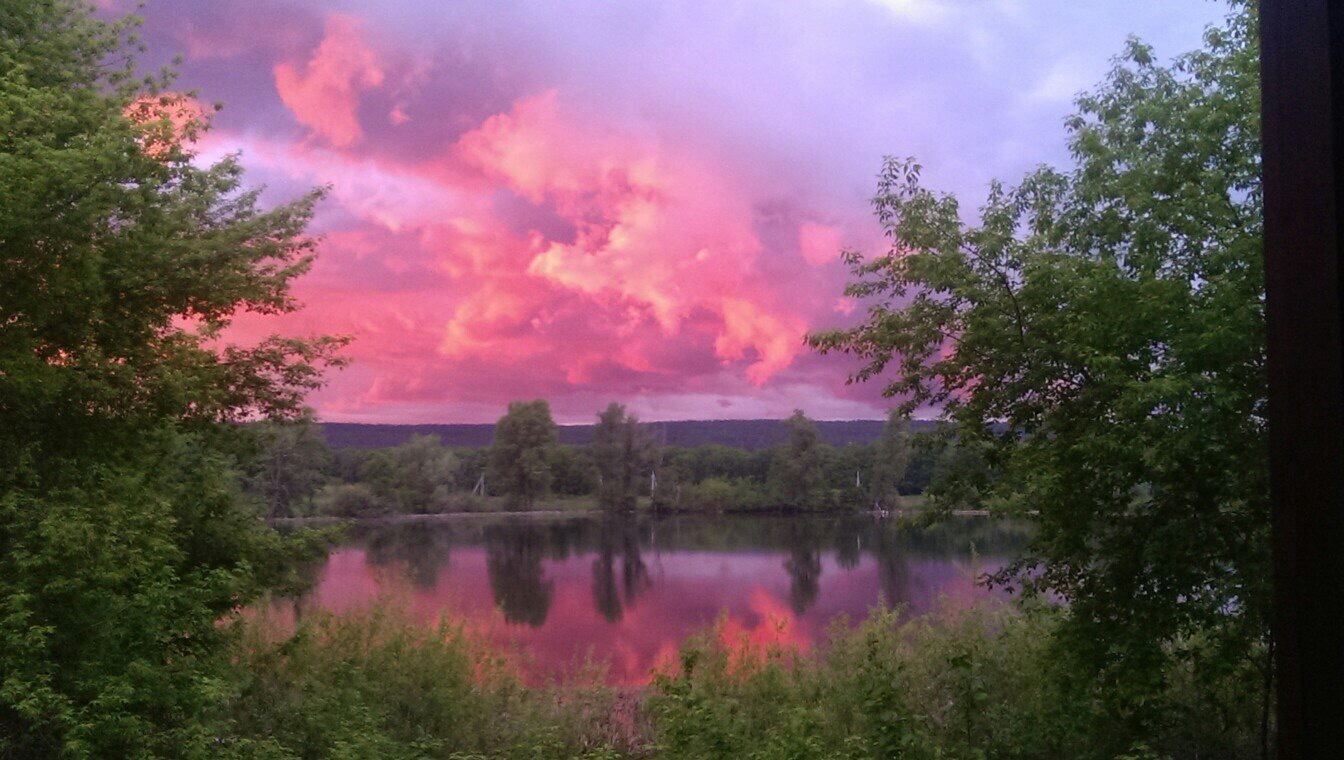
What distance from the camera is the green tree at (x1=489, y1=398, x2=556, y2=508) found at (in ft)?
86.1

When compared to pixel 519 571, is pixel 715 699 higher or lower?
higher

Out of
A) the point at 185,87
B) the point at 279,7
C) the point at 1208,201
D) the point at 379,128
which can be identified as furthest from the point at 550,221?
the point at 1208,201

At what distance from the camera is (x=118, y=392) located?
24.6ft

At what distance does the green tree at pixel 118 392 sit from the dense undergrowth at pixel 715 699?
3.08ft

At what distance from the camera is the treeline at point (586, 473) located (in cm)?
1816

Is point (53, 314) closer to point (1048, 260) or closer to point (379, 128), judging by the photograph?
point (1048, 260)

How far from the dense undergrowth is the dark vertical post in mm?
4663

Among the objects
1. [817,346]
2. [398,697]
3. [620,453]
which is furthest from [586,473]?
[817,346]

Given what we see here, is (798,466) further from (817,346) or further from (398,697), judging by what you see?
(398,697)

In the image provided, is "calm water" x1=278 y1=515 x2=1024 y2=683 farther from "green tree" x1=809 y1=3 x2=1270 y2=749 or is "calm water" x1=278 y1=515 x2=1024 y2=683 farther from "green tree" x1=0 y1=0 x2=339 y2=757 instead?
"green tree" x1=809 y1=3 x2=1270 y2=749

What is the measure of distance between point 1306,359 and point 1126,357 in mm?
5993

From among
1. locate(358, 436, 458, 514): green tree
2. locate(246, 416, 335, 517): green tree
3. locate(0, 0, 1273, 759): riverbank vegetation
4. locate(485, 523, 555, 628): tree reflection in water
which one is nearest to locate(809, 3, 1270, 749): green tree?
locate(0, 0, 1273, 759): riverbank vegetation

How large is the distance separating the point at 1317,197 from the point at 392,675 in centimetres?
983

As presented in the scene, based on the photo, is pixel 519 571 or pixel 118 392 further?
pixel 519 571
